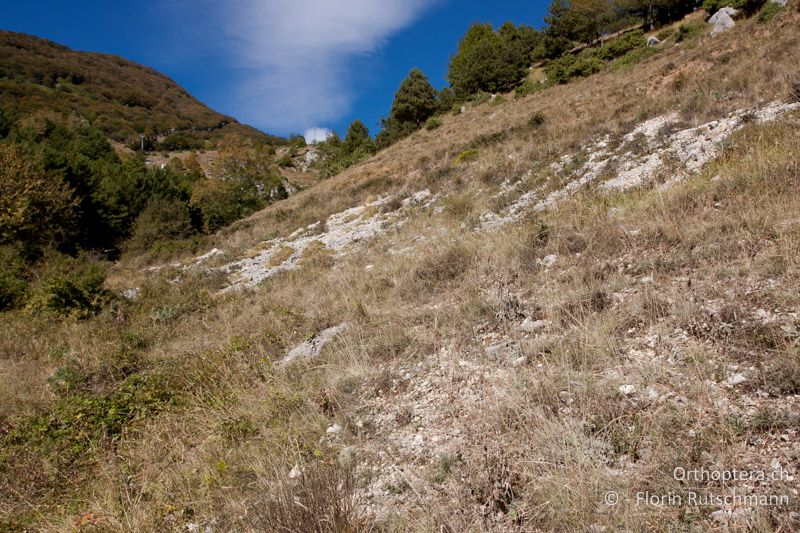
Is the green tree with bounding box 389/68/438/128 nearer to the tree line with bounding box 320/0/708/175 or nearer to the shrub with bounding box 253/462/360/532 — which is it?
the tree line with bounding box 320/0/708/175

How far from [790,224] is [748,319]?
148 cm

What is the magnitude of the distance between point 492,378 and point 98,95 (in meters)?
123

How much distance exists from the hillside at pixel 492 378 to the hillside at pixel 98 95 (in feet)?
226

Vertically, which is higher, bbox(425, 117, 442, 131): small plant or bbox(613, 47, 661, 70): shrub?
bbox(425, 117, 442, 131): small plant

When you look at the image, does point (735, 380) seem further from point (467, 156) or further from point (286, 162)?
point (286, 162)

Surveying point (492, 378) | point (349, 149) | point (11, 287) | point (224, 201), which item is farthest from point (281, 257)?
point (349, 149)

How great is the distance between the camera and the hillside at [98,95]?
69875mm

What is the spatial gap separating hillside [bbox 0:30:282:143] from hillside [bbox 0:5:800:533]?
2707 inches

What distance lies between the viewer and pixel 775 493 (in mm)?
1610

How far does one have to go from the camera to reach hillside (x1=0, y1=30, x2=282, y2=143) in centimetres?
6988

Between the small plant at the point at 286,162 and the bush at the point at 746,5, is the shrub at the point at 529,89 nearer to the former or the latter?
the bush at the point at 746,5

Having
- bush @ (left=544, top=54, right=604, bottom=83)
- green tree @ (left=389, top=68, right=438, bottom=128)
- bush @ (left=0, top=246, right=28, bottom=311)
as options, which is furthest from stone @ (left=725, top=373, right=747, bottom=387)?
green tree @ (left=389, top=68, right=438, bottom=128)

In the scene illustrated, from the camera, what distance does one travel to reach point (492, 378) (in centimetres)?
295

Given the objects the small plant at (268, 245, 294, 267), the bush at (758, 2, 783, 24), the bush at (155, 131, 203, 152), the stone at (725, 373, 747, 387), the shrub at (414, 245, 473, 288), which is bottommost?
the stone at (725, 373, 747, 387)
